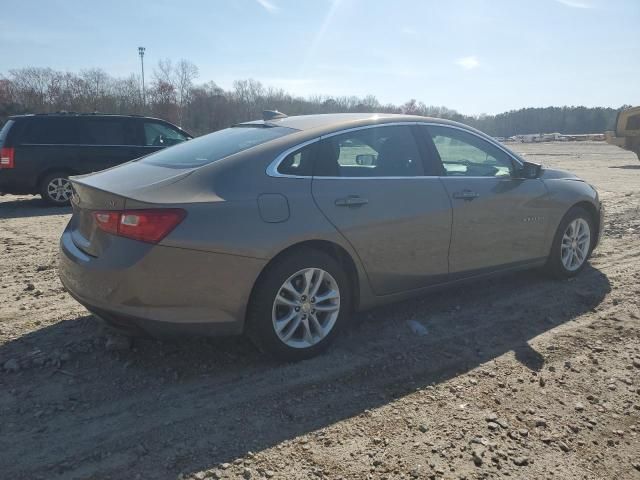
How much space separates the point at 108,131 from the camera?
36.1 ft

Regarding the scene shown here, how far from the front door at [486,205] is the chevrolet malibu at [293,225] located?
0.6 inches

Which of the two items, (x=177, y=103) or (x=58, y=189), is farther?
(x=177, y=103)

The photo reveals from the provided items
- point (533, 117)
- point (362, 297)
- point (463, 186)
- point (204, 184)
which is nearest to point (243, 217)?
point (204, 184)

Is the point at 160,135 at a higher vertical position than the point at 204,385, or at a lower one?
higher

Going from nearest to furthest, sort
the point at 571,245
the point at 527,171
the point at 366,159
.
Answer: the point at 366,159
the point at 527,171
the point at 571,245

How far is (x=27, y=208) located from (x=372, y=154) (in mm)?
8955

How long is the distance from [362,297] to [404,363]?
567mm

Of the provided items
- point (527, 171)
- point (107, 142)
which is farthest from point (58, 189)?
point (527, 171)

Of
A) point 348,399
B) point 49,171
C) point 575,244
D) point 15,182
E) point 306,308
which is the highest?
point 49,171

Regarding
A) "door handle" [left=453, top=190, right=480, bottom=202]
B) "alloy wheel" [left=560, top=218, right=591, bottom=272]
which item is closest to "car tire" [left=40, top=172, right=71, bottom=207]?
"door handle" [left=453, top=190, right=480, bottom=202]

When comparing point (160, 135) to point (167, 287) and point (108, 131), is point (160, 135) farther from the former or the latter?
point (167, 287)

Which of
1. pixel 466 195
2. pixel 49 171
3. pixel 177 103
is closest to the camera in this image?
pixel 466 195

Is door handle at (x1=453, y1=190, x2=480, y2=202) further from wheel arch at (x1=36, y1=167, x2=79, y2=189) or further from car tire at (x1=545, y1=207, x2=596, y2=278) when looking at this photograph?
wheel arch at (x1=36, y1=167, x2=79, y2=189)

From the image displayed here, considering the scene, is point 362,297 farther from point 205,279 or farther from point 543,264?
point 543,264
